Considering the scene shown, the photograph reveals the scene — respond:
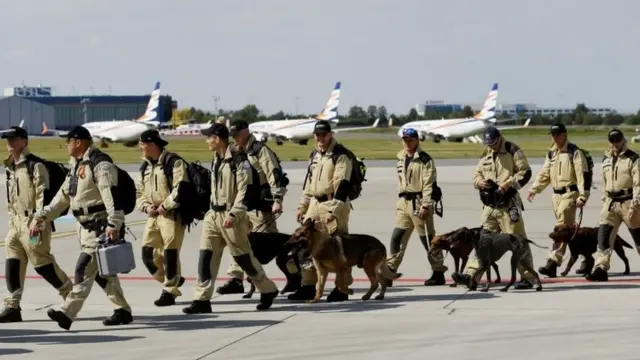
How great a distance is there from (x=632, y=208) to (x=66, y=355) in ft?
22.6

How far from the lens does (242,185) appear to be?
11664 mm

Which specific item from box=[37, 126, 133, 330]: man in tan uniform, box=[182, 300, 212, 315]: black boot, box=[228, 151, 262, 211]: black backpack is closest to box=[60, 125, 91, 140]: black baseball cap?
box=[37, 126, 133, 330]: man in tan uniform

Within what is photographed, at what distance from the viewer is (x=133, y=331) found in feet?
34.9

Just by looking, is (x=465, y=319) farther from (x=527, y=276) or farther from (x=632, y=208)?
(x=632, y=208)

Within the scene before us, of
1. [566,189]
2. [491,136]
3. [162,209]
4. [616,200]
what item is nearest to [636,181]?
[616,200]

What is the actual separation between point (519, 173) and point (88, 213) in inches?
194

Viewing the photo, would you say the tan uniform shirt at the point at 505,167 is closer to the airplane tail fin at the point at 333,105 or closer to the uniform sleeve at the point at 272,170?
the uniform sleeve at the point at 272,170

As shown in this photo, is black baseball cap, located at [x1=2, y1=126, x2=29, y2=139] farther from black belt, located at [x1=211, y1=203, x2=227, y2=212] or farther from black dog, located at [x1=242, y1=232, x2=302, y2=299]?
black dog, located at [x1=242, y1=232, x2=302, y2=299]

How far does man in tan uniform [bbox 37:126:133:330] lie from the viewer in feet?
34.9

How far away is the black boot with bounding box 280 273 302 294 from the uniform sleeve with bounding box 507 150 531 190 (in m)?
2.48

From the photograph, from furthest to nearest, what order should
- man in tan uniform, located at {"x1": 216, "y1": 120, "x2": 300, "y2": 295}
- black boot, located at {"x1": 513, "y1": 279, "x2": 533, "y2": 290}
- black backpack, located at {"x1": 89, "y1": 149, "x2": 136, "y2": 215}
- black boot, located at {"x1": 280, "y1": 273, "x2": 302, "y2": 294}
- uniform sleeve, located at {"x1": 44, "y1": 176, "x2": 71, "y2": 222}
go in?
black boot, located at {"x1": 280, "y1": 273, "x2": 302, "y2": 294} → black boot, located at {"x1": 513, "y1": 279, "x2": 533, "y2": 290} → man in tan uniform, located at {"x1": 216, "y1": 120, "x2": 300, "y2": 295} → uniform sleeve, located at {"x1": 44, "y1": 176, "x2": 71, "y2": 222} → black backpack, located at {"x1": 89, "y1": 149, "x2": 136, "y2": 215}

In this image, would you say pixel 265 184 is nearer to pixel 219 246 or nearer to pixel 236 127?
pixel 236 127

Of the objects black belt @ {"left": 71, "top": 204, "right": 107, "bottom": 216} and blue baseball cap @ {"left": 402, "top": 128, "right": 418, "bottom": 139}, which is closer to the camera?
black belt @ {"left": 71, "top": 204, "right": 107, "bottom": 216}

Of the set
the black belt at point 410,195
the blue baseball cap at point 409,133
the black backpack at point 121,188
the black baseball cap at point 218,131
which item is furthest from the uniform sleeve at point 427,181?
the black backpack at point 121,188
